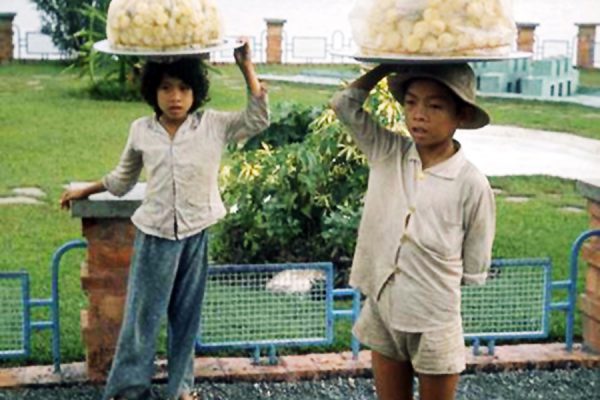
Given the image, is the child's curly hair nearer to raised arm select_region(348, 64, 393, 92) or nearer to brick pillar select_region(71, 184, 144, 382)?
brick pillar select_region(71, 184, 144, 382)

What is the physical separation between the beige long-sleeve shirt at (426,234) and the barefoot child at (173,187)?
953 mm

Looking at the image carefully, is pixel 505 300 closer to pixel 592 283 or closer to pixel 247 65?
pixel 592 283

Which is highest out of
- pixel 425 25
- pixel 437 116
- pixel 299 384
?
pixel 425 25

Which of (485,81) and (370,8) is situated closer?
(370,8)

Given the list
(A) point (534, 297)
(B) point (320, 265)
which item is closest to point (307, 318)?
(B) point (320, 265)

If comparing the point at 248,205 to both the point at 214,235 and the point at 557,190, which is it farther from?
the point at 557,190

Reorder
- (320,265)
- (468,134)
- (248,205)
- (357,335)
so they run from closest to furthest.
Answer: (357,335) → (320,265) → (248,205) → (468,134)

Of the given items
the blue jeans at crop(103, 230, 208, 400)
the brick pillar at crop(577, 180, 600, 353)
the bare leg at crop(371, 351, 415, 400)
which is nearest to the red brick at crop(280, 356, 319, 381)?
the blue jeans at crop(103, 230, 208, 400)

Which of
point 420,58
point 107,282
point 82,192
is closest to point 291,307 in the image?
point 107,282

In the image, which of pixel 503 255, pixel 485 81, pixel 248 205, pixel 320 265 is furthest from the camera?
pixel 485 81

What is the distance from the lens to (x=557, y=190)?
9.30 m

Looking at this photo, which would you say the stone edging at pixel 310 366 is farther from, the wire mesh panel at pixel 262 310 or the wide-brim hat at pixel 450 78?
the wide-brim hat at pixel 450 78

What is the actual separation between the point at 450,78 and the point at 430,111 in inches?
4.3

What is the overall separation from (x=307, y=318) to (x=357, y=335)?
64.1 inches
